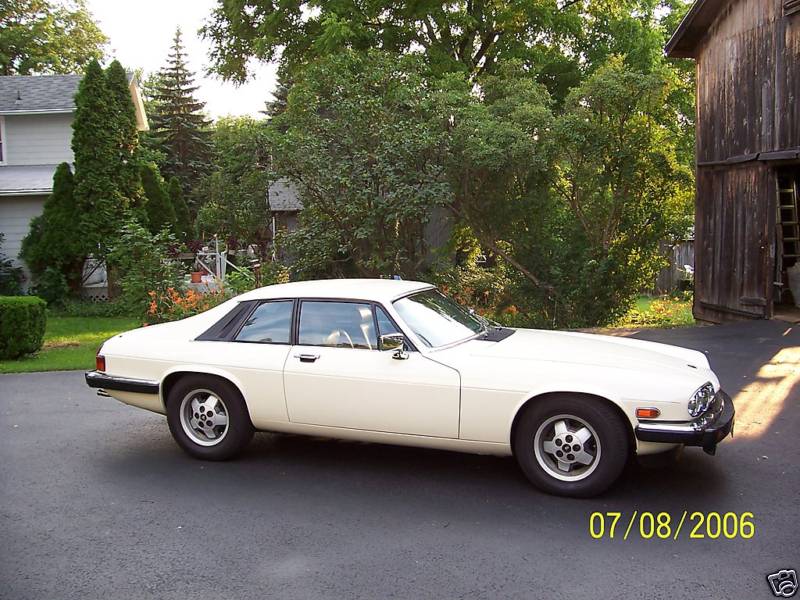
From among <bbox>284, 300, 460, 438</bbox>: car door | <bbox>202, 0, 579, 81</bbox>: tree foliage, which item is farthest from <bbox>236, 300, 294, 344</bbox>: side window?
<bbox>202, 0, 579, 81</bbox>: tree foliage

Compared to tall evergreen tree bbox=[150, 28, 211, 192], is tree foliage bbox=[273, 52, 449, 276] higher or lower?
lower

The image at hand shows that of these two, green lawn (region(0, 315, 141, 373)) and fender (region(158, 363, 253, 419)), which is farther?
green lawn (region(0, 315, 141, 373))

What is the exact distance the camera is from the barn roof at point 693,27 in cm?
1359

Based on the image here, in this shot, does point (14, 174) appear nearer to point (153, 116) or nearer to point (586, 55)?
point (586, 55)

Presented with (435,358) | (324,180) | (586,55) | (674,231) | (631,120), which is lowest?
(435,358)

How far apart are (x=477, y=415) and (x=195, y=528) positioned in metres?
1.94

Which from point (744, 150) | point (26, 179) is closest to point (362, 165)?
point (744, 150)

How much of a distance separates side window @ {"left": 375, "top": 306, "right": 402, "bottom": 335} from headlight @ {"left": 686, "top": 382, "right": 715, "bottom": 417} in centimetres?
203

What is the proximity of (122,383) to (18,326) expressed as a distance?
6.68 meters

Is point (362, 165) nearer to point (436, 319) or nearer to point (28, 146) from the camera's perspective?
point (436, 319)

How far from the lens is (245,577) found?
390cm

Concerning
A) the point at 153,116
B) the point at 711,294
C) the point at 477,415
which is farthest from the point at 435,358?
the point at 153,116

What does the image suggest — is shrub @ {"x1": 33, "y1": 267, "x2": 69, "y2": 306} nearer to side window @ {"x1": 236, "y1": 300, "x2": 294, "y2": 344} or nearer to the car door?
side window @ {"x1": 236, "y1": 300, "x2": 294, "y2": 344}

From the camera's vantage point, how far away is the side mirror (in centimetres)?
513
